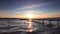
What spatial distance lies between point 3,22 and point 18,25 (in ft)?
1.61

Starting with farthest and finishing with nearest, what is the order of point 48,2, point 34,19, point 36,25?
point 48,2
point 36,25
point 34,19

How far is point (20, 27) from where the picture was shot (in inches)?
172

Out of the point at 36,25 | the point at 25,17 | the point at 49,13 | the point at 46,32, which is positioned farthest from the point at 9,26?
the point at 49,13

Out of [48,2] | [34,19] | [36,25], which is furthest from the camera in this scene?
[48,2]

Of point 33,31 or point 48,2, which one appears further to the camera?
point 48,2

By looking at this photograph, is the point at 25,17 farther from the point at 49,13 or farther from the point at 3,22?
the point at 49,13

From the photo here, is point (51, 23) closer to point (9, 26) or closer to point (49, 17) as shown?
point (49, 17)

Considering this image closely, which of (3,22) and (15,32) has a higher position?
(3,22)

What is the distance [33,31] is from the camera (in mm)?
4391

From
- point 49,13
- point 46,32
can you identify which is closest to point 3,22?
point 46,32

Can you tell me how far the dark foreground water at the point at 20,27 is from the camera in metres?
4.29

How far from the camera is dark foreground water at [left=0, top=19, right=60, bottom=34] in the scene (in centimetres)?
429

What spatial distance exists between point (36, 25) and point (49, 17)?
0.50m

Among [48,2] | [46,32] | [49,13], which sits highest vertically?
[48,2]
